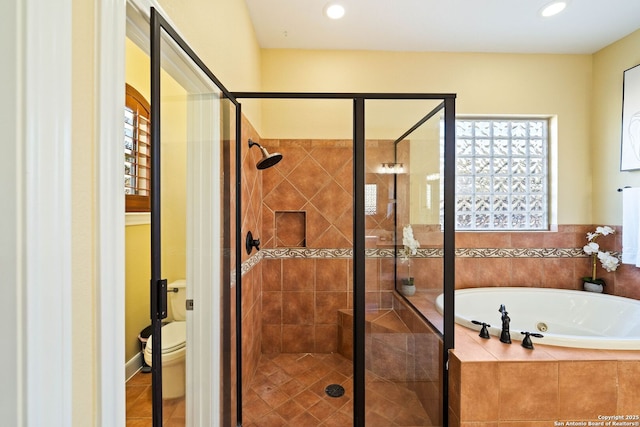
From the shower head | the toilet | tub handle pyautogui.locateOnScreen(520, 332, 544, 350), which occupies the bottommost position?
tub handle pyautogui.locateOnScreen(520, 332, 544, 350)

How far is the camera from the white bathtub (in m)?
2.10

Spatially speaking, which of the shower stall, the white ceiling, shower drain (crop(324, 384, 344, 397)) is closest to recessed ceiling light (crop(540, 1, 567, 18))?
the white ceiling

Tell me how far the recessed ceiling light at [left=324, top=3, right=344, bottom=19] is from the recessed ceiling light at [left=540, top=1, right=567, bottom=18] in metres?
1.49

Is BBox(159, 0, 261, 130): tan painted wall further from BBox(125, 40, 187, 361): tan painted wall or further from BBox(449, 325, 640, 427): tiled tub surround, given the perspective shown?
BBox(449, 325, 640, 427): tiled tub surround

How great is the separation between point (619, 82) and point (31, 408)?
3875 mm

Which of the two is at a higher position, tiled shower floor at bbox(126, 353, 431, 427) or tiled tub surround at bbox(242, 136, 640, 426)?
tiled tub surround at bbox(242, 136, 640, 426)

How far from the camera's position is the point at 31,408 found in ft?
1.49

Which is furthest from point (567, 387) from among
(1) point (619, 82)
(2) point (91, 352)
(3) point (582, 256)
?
(1) point (619, 82)

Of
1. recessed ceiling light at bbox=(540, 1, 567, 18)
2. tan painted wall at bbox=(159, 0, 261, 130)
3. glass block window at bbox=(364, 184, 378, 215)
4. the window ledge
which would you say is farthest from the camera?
recessed ceiling light at bbox=(540, 1, 567, 18)

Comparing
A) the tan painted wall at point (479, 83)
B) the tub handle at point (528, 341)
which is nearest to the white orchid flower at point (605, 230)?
the tan painted wall at point (479, 83)

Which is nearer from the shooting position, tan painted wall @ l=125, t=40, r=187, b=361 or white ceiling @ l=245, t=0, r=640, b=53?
tan painted wall @ l=125, t=40, r=187, b=361

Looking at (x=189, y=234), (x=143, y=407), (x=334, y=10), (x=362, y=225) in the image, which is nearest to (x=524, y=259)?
(x=362, y=225)

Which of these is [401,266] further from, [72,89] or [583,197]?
[583,197]

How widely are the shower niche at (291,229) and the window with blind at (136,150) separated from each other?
1.09 m
